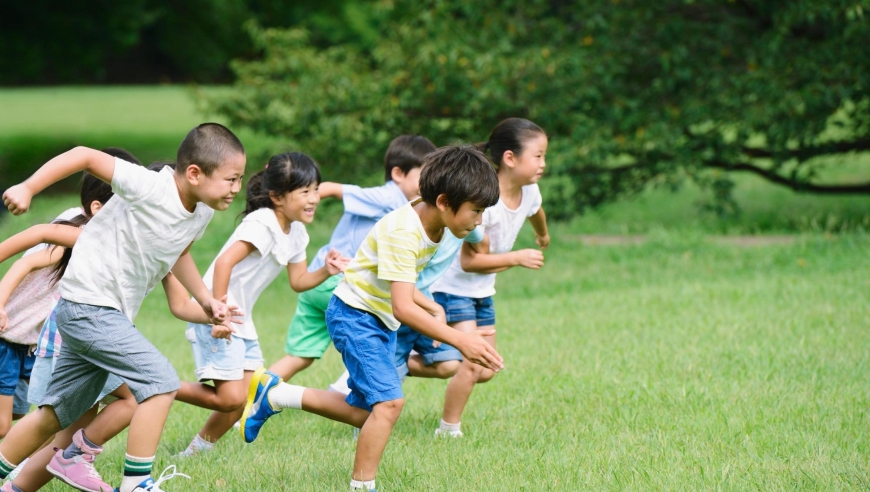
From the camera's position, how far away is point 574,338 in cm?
679

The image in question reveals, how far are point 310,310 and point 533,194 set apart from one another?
1328 millimetres

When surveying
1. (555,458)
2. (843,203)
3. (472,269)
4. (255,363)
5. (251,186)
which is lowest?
(843,203)

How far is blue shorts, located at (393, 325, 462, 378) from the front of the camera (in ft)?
15.0

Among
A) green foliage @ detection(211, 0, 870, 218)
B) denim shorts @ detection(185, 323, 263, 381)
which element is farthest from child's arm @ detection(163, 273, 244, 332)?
green foliage @ detection(211, 0, 870, 218)

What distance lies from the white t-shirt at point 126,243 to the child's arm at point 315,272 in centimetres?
79

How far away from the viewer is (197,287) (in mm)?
3820

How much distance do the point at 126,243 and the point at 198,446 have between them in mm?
1486

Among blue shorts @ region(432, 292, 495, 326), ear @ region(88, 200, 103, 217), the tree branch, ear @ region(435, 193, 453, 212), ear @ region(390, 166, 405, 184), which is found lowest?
the tree branch

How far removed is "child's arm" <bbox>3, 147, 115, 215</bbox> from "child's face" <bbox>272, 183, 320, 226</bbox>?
1.30 meters

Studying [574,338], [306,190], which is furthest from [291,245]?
[574,338]

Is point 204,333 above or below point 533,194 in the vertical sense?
below

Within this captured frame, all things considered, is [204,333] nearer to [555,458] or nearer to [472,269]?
[472,269]

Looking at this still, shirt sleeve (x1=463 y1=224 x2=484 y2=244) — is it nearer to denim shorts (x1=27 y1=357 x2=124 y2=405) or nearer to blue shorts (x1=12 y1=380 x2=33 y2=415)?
denim shorts (x1=27 y1=357 x2=124 y2=405)

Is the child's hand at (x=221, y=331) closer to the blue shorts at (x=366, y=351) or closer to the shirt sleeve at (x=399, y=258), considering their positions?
the blue shorts at (x=366, y=351)
